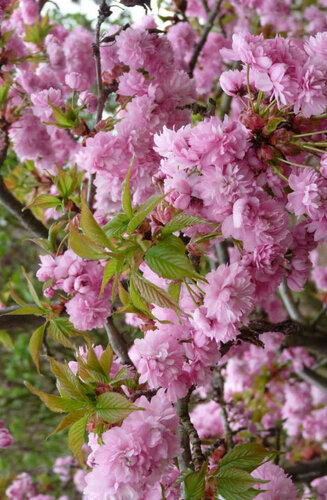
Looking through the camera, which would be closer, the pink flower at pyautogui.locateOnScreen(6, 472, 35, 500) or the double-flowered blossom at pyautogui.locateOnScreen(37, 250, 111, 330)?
the double-flowered blossom at pyautogui.locateOnScreen(37, 250, 111, 330)

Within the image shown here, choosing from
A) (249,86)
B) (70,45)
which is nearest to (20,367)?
(70,45)

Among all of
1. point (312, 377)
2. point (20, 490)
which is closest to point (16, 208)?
point (312, 377)

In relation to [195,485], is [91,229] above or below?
above

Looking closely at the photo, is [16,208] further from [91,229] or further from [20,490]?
[20,490]

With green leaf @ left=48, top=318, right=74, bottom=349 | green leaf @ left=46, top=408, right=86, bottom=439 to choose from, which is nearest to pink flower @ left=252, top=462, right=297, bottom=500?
green leaf @ left=46, top=408, right=86, bottom=439

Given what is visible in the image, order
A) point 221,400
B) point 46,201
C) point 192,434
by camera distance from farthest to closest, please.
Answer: point 221,400, point 46,201, point 192,434

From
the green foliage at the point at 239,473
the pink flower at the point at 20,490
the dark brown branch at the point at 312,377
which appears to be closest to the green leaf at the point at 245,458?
the green foliage at the point at 239,473

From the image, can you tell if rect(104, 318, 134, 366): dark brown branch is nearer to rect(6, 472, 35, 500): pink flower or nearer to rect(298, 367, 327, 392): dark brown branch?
rect(298, 367, 327, 392): dark brown branch

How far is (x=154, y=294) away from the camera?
2.09 ft

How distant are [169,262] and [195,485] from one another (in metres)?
0.34

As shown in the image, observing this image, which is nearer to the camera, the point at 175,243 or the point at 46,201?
the point at 175,243

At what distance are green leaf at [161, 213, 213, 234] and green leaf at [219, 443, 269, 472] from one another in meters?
0.38

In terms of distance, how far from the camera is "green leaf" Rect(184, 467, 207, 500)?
27.3 inches

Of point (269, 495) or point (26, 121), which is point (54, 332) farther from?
point (26, 121)
